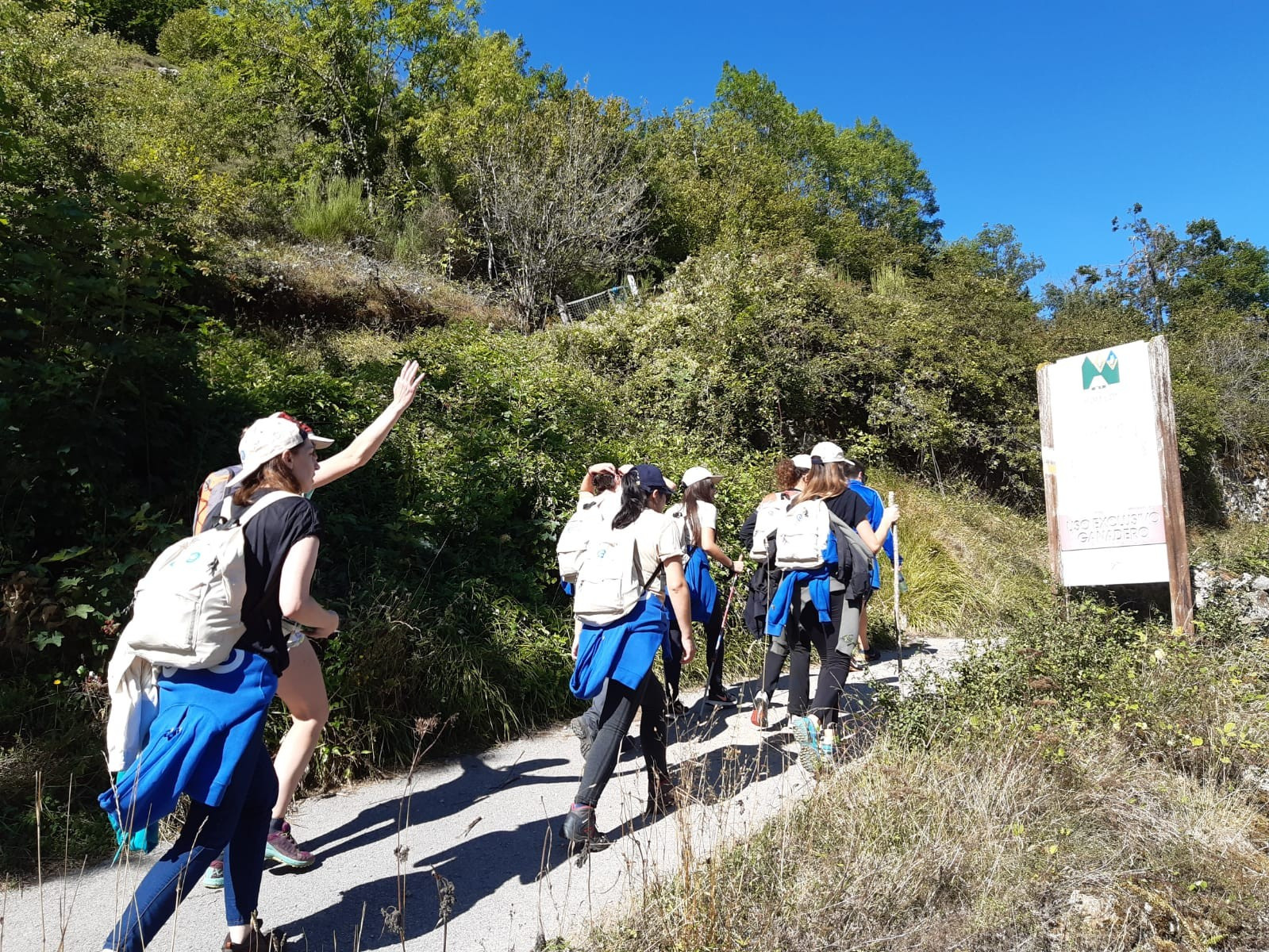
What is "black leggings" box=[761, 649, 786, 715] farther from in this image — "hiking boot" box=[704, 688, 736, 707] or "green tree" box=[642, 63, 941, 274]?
"green tree" box=[642, 63, 941, 274]

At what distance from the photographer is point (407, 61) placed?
80.9 ft

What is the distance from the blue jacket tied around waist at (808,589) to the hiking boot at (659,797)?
1206 millimetres

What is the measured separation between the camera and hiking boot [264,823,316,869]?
11.2 ft

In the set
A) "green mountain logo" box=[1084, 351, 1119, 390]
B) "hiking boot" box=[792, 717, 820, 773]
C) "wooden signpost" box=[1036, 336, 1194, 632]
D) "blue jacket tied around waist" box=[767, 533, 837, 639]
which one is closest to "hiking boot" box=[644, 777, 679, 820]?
"hiking boot" box=[792, 717, 820, 773]

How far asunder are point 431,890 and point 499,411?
516cm

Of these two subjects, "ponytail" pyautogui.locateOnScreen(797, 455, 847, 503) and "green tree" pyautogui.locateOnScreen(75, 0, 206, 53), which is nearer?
"ponytail" pyautogui.locateOnScreen(797, 455, 847, 503)

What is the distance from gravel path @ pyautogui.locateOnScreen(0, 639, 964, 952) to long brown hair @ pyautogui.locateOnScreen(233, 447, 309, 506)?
1.17 meters

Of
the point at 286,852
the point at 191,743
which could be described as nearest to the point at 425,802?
the point at 286,852

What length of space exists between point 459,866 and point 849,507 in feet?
10.8

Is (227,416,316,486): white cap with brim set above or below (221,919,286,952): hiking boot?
above

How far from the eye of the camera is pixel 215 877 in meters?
3.32

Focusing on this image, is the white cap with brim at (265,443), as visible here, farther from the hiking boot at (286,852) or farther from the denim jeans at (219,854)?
the hiking boot at (286,852)

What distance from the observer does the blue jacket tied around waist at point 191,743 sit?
2.28 metres

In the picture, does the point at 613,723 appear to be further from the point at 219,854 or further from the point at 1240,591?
the point at 1240,591
